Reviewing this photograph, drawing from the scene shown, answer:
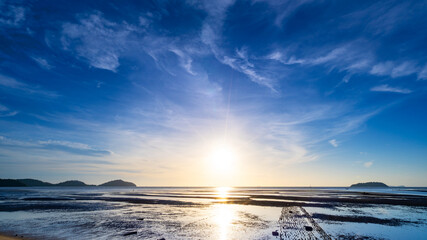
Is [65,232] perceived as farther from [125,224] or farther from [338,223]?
[338,223]

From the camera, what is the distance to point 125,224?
23438 mm

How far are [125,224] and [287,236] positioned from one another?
1638 cm

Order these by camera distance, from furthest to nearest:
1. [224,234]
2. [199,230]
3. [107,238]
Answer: [199,230] < [224,234] < [107,238]

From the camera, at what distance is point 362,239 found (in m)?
17.7

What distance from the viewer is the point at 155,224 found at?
76.9ft

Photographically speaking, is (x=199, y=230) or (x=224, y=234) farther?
(x=199, y=230)

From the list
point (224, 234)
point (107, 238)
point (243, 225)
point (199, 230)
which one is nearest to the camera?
point (107, 238)

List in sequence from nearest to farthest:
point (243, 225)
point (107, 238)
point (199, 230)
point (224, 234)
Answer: point (107, 238)
point (224, 234)
point (199, 230)
point (243, 225)

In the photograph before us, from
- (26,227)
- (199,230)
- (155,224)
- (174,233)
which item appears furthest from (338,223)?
(26,227)

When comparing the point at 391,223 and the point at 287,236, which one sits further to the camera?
the point at 391,223

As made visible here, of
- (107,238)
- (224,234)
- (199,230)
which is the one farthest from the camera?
(199,230)

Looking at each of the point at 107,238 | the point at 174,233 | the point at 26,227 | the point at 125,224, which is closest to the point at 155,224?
the point at 125,224

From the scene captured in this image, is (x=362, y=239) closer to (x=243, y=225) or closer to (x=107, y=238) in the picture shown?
(x=243, y=225)

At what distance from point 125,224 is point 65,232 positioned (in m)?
5.52
